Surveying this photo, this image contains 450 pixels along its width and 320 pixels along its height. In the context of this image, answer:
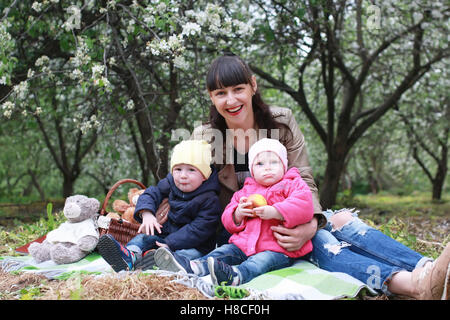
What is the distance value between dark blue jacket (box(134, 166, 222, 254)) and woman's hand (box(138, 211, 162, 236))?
0.05m

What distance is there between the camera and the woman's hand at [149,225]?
113 inches

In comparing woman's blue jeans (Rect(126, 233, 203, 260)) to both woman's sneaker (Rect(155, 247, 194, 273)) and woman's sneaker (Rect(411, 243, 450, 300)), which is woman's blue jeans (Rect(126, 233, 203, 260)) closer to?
woman's sneaker (Rect(155, 247, 194, 273))

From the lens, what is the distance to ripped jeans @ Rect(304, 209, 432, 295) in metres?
2.29

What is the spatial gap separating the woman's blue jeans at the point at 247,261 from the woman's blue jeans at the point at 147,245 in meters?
0.19

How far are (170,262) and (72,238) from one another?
0.94 meters

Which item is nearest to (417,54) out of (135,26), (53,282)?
(135,26)

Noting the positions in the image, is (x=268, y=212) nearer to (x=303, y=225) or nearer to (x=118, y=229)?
(x=303, y=225)

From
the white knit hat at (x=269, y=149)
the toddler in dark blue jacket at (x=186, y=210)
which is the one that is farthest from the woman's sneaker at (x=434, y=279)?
the toddler in dark blue jacket at (x=186, y=210)

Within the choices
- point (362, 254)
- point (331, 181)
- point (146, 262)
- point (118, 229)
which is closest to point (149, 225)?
point (118, 229)

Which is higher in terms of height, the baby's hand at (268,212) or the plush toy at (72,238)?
the baby's hand at (268,212)

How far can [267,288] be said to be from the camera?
2176mm

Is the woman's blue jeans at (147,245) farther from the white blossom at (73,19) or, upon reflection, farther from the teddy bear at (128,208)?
the white blossom at (73,19)

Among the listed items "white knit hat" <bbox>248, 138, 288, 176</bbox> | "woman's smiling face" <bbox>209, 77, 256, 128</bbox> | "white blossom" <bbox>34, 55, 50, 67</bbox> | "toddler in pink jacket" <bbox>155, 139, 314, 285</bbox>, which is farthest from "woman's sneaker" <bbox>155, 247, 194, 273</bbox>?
"white blossom" <bbox>34, 55, 50, 67</bbox>
